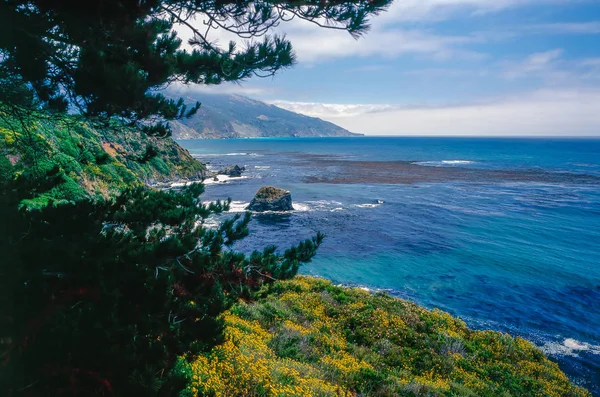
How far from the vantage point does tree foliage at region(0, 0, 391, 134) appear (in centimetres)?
512

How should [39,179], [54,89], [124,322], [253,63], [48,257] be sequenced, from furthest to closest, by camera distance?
1. [39,179]
2. [253,63]
3. [54,89]
4. [48,257]
5. [124,322]

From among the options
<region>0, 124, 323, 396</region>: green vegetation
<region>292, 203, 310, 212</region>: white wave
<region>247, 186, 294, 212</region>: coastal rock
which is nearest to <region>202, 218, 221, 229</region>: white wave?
<region>247, 186, 294, 212</region>: coastal rock

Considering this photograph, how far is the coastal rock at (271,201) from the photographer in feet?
131

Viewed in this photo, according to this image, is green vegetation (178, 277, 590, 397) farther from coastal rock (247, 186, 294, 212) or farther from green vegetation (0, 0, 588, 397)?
coastal rock (247, 186, 294, 212)

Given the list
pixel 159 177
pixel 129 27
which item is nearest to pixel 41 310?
pixel 129 27

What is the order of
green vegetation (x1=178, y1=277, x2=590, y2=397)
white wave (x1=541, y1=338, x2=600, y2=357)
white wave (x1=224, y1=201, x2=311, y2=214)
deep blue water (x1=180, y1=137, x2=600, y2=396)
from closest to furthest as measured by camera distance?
green vegetation (x1=178, y1=277, x2=590, y2=397) < white wave (x1=541, y1=338, x2=600, y2=357) < deep blue water (x1=180, y1=137, x2=600, y2=396) < white wave (x1=224, y1=201, x2=311, y2=214)

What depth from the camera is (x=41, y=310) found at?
4.53m

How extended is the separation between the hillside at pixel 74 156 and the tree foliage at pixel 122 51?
2.74 feet

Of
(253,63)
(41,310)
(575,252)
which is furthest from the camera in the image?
(575,252)

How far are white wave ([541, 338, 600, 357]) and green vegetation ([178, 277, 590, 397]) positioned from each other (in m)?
2.85

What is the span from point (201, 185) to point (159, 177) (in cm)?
4485

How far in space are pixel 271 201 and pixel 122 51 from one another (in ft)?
113

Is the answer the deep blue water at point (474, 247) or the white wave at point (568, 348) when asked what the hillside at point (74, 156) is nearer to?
the deep blue water at point (474, 247)

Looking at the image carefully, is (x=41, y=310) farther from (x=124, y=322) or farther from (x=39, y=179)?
(x=39, y=179)
